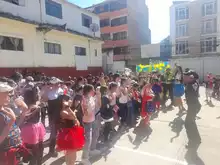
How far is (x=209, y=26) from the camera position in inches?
1179

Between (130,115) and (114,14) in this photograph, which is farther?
(114,14)

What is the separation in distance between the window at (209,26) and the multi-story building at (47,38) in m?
19.1

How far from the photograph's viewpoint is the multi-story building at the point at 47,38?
Result: 1153 centimetres

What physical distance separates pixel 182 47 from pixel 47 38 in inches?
956

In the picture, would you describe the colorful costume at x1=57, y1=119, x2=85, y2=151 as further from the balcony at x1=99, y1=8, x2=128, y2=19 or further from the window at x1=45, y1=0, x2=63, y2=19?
the balcony at x1=99, y1=8, x2=128, y2=19

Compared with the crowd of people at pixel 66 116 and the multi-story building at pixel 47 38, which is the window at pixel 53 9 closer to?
the multi-story building at pixel 47 38

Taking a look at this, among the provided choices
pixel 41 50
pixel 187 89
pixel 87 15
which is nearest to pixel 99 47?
pixel 87 15

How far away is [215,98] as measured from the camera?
11398mm

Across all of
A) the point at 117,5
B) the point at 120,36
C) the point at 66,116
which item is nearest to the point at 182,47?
the point at 120,36

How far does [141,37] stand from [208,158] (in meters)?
33.7

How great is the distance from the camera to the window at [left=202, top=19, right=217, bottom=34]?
96.4 ft

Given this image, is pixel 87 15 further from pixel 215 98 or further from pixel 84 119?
pixel 84 119

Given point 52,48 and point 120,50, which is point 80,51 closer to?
point 52,48

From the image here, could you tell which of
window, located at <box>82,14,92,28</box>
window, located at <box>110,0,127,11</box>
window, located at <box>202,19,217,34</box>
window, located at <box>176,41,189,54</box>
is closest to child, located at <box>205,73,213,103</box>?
window, located at <box>82,14,92,28</box>
